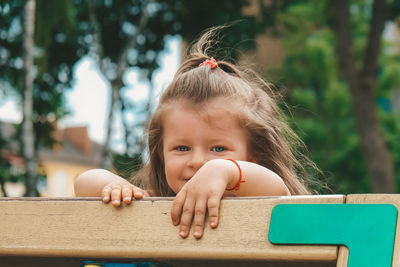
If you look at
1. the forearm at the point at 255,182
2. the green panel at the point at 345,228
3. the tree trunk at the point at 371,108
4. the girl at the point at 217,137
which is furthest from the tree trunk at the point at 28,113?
the green panel at the point at 345,228

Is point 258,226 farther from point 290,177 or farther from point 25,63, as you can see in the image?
point 25,63

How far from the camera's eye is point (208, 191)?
1045 mm

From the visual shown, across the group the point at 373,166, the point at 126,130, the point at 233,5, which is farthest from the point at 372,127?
the point at 126,130

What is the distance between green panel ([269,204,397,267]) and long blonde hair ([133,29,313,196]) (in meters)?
0.84

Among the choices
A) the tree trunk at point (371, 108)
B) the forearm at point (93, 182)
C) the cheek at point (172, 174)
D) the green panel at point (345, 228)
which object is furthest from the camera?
the tree trunk at point (371, 108)

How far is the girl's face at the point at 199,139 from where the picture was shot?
1618 mm

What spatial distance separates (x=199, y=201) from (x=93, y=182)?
0.61 meters

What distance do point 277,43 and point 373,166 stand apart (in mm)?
12107

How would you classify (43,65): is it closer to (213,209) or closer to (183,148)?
(183,148)

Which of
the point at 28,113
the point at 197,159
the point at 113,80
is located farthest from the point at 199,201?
the point at 113,80

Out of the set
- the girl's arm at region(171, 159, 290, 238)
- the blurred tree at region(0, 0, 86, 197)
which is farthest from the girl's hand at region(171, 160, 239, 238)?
the blurred tree at region(0, 0, 86, 197)

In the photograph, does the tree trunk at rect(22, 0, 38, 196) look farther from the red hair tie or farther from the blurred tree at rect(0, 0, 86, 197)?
the red hair tie

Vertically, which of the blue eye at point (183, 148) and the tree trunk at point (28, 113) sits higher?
the tree trunk at point (28, 113)

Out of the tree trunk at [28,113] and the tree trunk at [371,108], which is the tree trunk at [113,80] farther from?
the tree trunk at [371,108]
